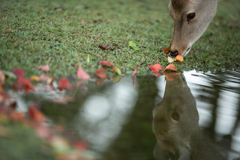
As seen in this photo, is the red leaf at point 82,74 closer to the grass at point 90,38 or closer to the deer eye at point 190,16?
the grass at point 90,38

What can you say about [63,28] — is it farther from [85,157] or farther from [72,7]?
[85,157]

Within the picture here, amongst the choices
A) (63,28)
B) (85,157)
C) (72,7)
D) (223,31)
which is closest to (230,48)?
(223,31)

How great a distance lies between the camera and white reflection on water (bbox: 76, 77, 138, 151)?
154 cm

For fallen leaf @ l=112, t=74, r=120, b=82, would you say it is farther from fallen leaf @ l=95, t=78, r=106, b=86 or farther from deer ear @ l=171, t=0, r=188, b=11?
deer ear @ l=171, t=0, r=188, b=11

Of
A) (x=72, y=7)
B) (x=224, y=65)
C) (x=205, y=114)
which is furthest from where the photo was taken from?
(x=72, y=7)

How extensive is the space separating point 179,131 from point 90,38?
2.15 metres

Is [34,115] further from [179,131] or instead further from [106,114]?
[179,131]

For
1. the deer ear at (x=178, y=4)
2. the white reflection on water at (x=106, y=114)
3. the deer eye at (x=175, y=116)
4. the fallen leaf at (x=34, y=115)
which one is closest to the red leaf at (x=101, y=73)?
the white reflection on water at (x=106, y=114)

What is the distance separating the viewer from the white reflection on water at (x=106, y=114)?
1542mm

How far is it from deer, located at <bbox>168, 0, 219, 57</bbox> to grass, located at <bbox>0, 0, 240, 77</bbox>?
25 cm

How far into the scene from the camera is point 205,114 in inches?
81.0

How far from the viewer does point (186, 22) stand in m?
3.33

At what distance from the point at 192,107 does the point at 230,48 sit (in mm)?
2669

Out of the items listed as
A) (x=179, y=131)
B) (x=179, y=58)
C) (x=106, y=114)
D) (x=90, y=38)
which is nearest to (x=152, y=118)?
(x=179, y=131)
